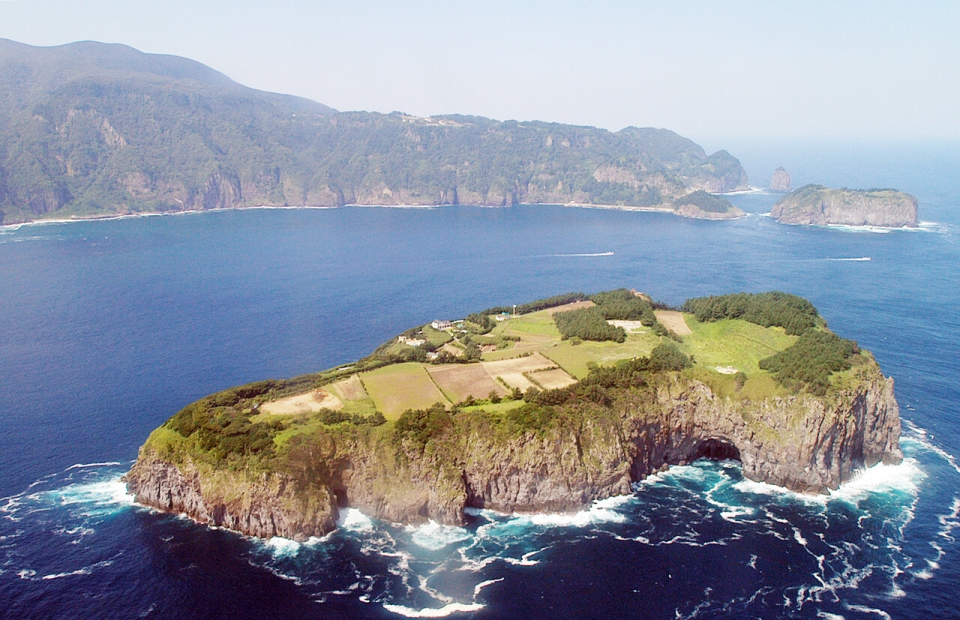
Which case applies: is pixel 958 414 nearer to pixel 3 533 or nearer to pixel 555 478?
pixel 555 478

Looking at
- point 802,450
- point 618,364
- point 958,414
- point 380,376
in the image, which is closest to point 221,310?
point 380,376

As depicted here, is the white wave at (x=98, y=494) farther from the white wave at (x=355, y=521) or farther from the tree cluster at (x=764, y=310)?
the tree cluster at (x=764, y=310)

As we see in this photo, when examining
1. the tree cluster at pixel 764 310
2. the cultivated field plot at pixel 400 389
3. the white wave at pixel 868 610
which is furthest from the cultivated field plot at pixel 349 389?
the tree cluster at pixel 764 310

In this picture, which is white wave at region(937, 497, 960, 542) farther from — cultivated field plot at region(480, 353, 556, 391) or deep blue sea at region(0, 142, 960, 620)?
cultivated field plot at region(480, 353, 556, 391)

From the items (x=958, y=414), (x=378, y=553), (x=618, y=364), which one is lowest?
(x=378, y=553)

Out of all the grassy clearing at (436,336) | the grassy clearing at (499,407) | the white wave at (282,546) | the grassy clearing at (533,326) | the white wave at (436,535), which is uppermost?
the grassy clearing at (533,326)
